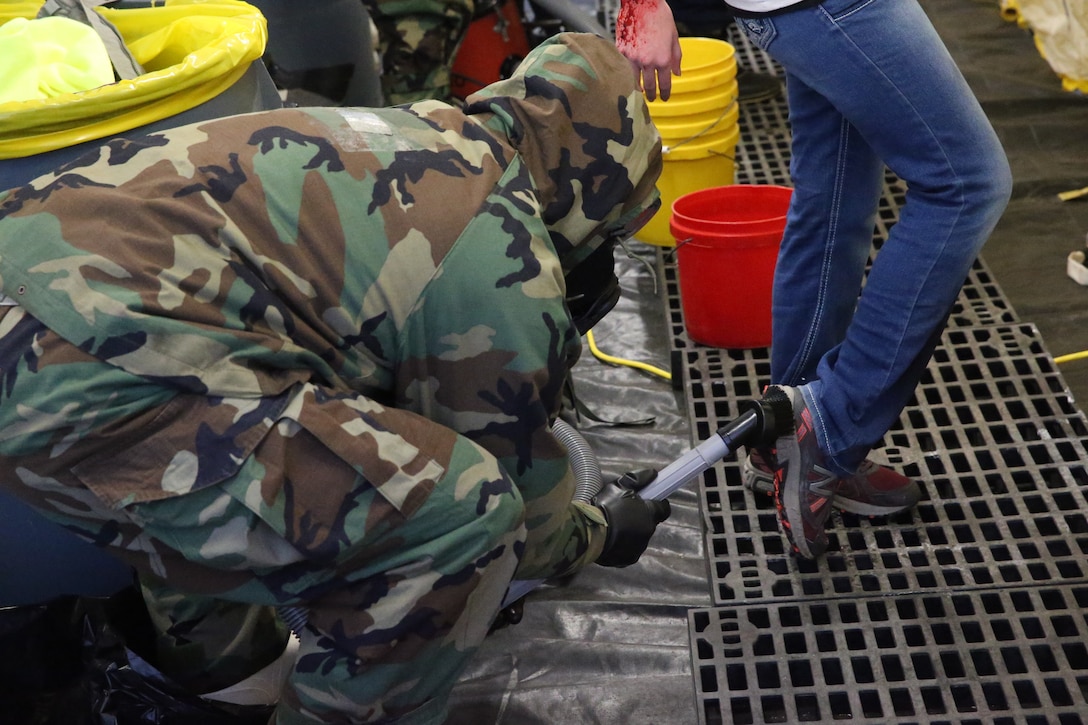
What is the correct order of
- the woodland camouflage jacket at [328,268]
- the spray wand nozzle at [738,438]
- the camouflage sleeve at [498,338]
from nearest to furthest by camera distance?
the woodland camouflage jacket at [328,268]
the camouflage sleeve at [498,338]
the spray wand nozzle at [738,438]

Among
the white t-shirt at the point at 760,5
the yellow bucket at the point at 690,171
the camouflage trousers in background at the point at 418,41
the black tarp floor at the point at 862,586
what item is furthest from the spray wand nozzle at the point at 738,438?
the camouflage trousers in background at the point at 418,41

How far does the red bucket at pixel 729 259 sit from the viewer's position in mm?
2219

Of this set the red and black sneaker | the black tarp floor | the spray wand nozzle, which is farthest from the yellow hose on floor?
the spray wand nozzle

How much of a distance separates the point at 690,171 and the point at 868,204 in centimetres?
114

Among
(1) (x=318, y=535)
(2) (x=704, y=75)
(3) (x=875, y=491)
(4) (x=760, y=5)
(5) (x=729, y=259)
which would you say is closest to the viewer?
(1) (x=318, y=535)

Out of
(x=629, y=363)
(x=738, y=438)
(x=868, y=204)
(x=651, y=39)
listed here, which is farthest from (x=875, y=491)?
(x=651, y=39)

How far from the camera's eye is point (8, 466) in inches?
44.6

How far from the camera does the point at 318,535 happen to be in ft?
3.71

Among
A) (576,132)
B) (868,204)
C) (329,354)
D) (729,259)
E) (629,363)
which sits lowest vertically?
(629,363)

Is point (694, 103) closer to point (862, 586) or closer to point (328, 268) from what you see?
point (862, 586)

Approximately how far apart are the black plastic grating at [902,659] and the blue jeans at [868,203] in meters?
0.25

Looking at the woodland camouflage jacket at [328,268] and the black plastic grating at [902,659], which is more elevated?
the woodland camouflage jacket at [328,268]

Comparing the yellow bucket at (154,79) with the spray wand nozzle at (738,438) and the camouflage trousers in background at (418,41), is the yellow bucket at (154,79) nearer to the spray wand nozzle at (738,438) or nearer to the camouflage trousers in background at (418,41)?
the spray wand nozzle at (738,438)

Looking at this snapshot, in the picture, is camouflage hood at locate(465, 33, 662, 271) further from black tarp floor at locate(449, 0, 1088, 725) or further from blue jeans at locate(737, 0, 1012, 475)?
black tarp floor at locate(449, 0, 1088, 725)
